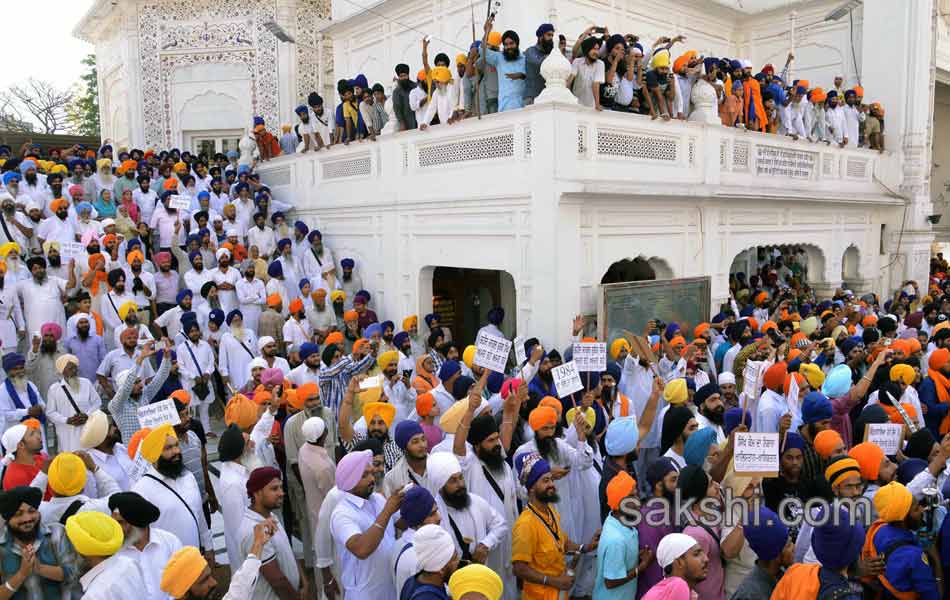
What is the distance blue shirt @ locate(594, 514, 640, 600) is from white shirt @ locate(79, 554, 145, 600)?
2198mm

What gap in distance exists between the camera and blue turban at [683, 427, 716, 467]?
4461 mm

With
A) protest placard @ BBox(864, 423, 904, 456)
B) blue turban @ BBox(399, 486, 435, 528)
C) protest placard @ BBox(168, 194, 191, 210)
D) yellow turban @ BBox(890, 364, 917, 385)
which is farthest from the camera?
protest placard @ BBox(168, 194, 191, 210)

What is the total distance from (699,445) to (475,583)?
7.11 ft

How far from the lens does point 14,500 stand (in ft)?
11.5

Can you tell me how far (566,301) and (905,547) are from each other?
208 inches

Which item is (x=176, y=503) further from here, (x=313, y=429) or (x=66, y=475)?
(x=313, y=429)

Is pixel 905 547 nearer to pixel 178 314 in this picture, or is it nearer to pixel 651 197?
pixel 651 197

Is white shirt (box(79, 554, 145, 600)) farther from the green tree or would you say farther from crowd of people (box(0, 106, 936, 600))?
the green tree

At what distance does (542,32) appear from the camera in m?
8.71

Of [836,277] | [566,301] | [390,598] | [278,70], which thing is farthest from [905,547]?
[278,70]

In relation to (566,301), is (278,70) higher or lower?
higher

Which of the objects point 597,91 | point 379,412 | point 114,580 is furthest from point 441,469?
point 597,91

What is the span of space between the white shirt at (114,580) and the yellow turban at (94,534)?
0.19 ft

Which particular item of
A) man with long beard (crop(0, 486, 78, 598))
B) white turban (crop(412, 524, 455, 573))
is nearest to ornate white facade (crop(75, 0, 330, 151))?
man with long beard (crop(0, 486, 78, 598))
